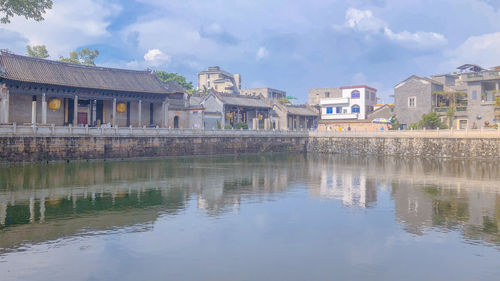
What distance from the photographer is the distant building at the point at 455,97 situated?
53.1 m

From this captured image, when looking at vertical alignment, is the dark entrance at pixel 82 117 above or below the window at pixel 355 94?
below

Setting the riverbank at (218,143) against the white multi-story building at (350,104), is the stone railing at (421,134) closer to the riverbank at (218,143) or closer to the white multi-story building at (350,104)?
the riverbank at (218,143)

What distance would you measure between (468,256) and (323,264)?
4.29 m

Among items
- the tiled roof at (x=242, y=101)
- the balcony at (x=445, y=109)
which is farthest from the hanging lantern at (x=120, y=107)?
the balcony at (x=445, y=109)

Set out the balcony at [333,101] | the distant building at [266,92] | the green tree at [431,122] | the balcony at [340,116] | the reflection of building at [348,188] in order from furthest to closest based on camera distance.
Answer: the distant building at [266,92]
the balcony at [333,101]
the balcony at [340,116]
the green tree at [431,122]
the reflection of building at [348,188]

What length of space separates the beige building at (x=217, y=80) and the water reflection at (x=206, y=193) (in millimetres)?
64353

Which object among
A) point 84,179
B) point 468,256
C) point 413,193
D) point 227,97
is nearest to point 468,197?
point 413,193

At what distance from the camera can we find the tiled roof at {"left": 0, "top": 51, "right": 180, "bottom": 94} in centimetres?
4025

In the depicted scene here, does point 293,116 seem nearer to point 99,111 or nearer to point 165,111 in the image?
point 165,111

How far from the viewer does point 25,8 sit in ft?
111

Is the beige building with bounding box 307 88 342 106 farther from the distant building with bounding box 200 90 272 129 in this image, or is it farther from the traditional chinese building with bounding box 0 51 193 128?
the traditional chinese building with bounding box 0 51 193 128

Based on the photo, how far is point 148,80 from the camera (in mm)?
51562

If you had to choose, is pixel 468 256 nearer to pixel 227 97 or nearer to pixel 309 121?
pixel 227 97

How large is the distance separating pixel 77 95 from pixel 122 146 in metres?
8.17
